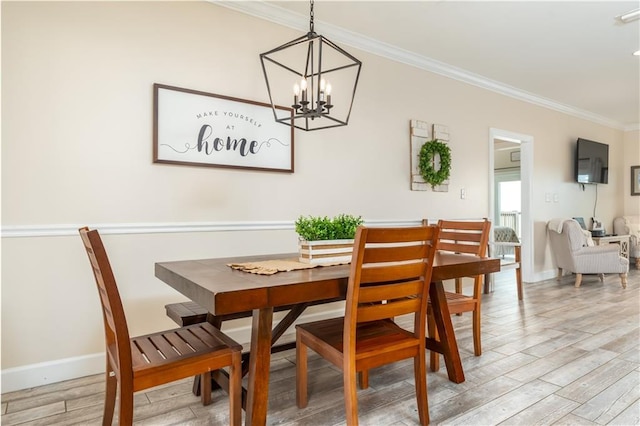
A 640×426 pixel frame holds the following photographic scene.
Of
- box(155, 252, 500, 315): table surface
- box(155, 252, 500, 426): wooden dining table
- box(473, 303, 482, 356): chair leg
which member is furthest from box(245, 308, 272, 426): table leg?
box(473, 303, 482, 356): chair leg

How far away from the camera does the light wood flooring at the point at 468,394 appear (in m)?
1.74

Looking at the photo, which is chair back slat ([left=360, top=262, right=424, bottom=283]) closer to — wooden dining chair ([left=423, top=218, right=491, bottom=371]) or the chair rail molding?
wooden dining chair ([left=423, top=218, right=491, bottom=371])

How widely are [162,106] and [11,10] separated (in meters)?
0.87

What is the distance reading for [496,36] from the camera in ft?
10.8

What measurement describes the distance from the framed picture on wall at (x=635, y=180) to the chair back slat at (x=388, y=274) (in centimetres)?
707

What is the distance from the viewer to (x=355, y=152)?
3363 millimetres

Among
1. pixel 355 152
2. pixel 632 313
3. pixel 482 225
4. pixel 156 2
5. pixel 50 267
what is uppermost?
pixel 156 2

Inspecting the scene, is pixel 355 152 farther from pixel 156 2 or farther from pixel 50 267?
pixel 50 267

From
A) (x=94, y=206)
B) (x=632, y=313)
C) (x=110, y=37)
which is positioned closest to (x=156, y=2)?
(x=110, y=37)

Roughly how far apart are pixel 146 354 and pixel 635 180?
26.5 feet

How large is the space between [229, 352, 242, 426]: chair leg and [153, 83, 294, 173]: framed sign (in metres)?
1.49

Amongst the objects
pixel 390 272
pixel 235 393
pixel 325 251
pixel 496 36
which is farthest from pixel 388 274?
pixel 496 36

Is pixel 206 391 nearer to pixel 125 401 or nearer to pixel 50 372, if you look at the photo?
pixel 125 401

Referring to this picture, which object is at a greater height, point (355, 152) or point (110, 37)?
point (110, 37)
